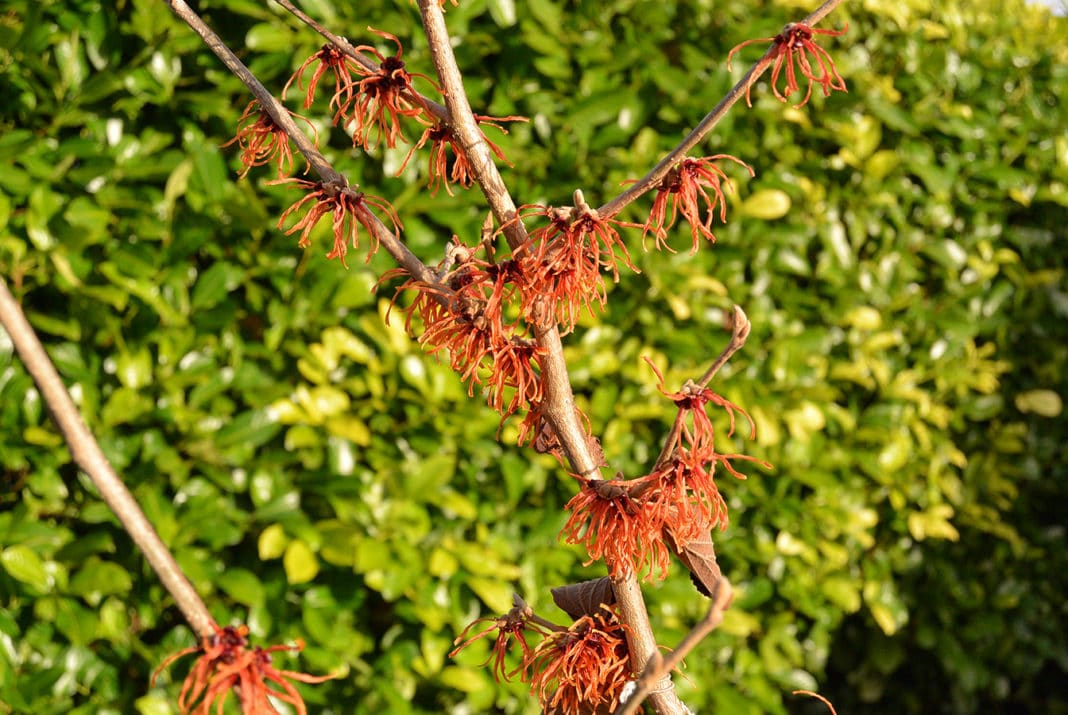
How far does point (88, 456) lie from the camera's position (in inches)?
18.7

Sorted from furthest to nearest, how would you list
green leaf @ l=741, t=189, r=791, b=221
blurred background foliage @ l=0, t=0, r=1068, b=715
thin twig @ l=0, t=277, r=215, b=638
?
1. green leaf @ l=741, t=189, r=791, b=221
2. blurred background foliage @ l=0, t=0, r=1068, b=715
3. thin twig @ l=0, t=277, r=215, b=638

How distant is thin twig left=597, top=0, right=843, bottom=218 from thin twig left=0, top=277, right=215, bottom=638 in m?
0.41

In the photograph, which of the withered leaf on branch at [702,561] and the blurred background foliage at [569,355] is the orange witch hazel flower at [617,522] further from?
the blurred background foliage at [569,355]

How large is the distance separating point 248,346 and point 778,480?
1474mm

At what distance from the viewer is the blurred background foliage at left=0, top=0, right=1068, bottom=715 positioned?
6.80 feet

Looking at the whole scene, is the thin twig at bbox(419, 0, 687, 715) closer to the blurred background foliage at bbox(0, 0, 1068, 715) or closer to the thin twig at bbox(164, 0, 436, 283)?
the thin twig at bbox(164, 0, 436, 283)

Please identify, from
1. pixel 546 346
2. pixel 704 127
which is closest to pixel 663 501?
pixel 546 346

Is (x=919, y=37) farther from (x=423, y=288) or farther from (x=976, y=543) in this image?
(x=423, y=288)

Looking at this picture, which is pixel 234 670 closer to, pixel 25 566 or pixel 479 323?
pixel 479 323

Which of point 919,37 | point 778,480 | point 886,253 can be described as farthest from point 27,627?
point 919,37

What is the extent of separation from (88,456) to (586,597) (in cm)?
57

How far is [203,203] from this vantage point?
2139mm

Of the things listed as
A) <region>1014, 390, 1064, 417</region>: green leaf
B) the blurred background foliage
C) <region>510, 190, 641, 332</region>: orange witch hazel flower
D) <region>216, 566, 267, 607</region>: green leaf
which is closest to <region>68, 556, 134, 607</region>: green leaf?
the blurred background foliage

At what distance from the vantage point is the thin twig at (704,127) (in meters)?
0.76
